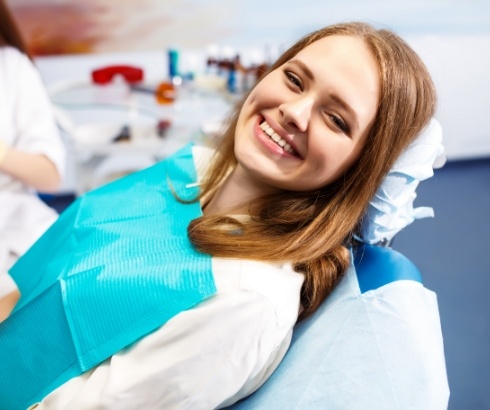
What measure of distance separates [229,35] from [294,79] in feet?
6.24

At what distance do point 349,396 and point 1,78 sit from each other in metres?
1.36

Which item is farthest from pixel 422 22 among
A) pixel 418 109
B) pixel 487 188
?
pixel 418 109

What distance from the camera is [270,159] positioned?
36.0 inches

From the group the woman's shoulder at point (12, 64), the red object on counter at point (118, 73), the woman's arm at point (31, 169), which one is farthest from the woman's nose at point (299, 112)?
the red object on counter at point (118, 73)

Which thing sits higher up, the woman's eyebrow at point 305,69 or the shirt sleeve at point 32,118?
the woman's eyebrow at point 305,69

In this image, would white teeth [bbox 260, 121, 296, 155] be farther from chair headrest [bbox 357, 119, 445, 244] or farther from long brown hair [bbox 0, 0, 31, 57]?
long brown hair [bbox 0, 0, 31, 57]

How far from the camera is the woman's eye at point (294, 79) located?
2.97ft

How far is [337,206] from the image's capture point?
2.93ft

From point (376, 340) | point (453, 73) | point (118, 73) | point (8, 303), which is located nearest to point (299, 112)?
point (376, 340)

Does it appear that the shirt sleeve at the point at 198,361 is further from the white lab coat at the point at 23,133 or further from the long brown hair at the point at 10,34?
the long brown hair at the point at 10,34

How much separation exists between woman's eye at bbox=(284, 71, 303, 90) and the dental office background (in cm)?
107

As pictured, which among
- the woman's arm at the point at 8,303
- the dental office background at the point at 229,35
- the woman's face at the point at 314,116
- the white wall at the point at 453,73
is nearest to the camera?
the woman's face at the point at 314,116

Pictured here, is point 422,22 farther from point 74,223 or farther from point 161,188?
Answer: point 74,223

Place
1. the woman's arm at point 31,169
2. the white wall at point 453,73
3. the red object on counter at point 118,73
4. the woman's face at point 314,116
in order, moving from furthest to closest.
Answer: the white wall at point 453,73 → the red object on counter at point 118,73 → the woman's arm at point 31,169 → the woman's face at point 314,116
